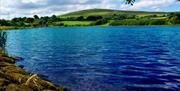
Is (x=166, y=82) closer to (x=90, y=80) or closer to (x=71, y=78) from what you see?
(x=90, y=80)

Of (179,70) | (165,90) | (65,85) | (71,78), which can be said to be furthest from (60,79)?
(179,70)

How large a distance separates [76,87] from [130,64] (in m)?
17.6

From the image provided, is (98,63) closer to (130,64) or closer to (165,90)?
(130,64)

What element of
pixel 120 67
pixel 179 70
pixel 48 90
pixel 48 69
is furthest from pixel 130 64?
pixel 48 90

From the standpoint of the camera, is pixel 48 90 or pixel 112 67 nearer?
pixel 48 90

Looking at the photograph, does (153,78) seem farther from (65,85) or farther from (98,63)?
(98,63)

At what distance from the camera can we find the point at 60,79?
38.2m

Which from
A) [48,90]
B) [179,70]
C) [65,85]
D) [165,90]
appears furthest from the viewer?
[179,70]

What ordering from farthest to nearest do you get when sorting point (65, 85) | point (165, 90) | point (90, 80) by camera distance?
point (90, 80), point (65, 85), point (165, 90)

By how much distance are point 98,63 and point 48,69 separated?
26.4 ft

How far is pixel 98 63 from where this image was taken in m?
50.8

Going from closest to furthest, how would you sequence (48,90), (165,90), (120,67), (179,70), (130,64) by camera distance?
(48,90)
(165,90)
(179,70)
(120,67)
(130,64)

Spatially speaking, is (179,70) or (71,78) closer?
(71,78)

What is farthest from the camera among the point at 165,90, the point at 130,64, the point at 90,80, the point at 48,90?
the point at 130,64
